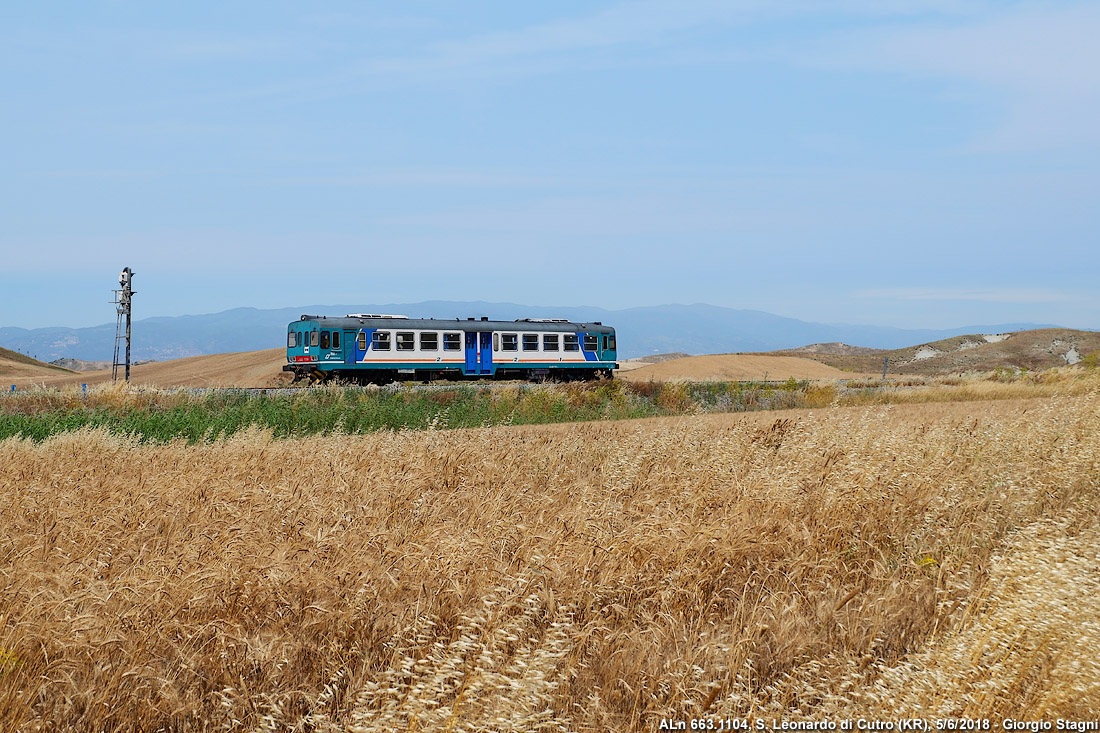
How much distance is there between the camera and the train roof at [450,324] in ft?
91.2

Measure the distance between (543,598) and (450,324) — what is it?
25995mm

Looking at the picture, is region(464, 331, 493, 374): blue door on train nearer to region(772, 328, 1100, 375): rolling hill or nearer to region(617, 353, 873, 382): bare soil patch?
region(617, 353, 873, 382): bare soil patch

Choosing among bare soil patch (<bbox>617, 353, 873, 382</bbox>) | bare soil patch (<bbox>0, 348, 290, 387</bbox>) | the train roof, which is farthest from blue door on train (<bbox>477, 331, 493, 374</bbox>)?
bare soil patch (<bbox>0, 348, 290, 387</bbox>)

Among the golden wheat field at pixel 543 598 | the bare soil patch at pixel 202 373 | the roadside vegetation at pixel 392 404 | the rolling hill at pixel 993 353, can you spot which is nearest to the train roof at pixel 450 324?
the roadside vegetation at pixel 392 404

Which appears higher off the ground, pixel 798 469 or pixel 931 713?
pixel 798 469

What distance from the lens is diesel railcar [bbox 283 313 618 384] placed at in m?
27.6

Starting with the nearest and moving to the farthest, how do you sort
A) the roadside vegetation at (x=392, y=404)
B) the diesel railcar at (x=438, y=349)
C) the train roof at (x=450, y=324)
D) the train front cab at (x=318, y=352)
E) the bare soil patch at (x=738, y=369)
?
the roadside vegetation at (x=392, y=404) → the train front cab at (x=318, y=352) → the diesel railcar at (x=438, y=349) → the train roof at (x=450, y=324) → the bare soil patch at (x=738, y=369)

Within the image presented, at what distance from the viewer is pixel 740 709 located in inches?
129

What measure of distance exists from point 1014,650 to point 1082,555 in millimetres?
1606

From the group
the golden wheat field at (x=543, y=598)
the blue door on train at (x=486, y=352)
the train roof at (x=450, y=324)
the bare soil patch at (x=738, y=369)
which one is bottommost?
the golden wheat field at (x=543, y=598)

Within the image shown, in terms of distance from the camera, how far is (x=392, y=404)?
1761 cm

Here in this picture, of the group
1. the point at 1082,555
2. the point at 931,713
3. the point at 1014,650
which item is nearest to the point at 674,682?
the point at 931,713

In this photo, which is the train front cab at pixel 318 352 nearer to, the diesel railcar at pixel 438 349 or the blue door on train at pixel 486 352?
the diesel railcar at pixel 438 349

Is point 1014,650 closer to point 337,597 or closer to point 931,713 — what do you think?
point 931,713
